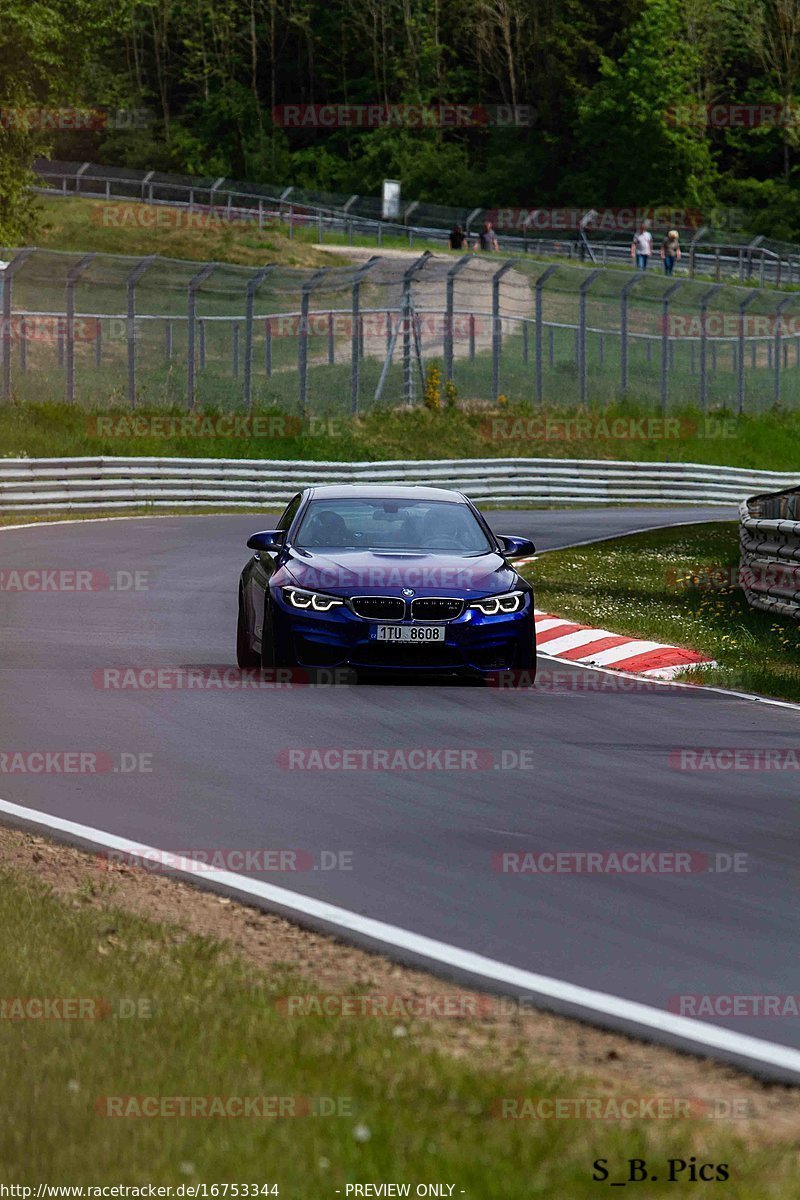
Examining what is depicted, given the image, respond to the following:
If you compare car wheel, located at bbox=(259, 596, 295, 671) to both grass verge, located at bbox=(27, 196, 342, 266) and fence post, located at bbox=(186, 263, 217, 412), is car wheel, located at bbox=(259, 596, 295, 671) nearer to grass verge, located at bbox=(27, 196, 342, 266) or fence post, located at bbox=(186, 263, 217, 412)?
fence post, located at bbox=(186, 263, 217, 412)

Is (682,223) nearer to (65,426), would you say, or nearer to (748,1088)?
(65,426)

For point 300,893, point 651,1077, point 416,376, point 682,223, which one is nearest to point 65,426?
point 416,376

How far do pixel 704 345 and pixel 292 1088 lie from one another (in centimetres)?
4307

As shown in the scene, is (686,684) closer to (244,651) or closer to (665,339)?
(244,651)

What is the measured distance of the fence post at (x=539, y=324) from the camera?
42625 millimetres

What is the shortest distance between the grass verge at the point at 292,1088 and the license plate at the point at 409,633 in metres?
6.75

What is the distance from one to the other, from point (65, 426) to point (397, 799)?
29.7 meters

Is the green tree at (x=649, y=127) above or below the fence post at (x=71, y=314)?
above

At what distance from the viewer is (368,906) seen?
741cm

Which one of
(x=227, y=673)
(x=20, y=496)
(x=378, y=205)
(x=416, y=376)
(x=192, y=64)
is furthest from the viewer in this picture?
(x=192, y=64)

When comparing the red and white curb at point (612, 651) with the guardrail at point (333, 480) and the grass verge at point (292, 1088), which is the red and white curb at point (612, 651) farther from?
the guardrail at point (333, 480)

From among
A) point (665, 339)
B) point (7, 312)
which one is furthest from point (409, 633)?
point (665, 339)

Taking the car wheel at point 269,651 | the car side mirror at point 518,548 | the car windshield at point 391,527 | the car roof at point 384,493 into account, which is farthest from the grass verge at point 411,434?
the car wheel at point 269,651

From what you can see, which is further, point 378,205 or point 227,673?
point 378,205
